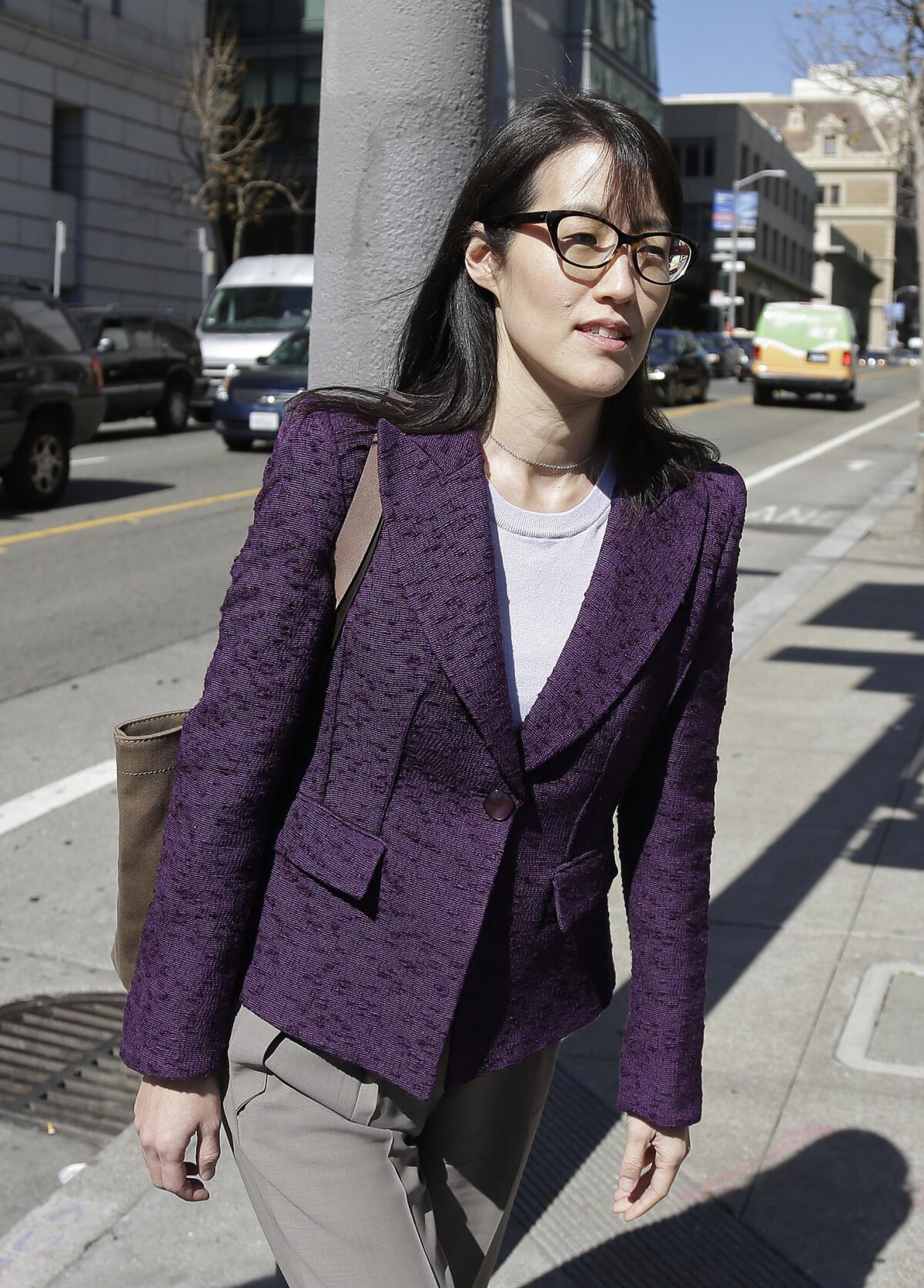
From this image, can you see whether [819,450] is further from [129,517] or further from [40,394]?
[40,394]

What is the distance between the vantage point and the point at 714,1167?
356 centimetres

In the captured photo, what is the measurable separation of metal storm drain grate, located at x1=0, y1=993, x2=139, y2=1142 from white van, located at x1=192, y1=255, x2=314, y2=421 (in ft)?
67.3

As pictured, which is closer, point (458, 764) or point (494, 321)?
point (458, 764)

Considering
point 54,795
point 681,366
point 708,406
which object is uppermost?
point 681,366

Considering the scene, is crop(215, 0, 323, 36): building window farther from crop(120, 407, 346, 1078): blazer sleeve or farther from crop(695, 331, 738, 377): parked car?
crop(120, 407, 346, 1078): blazer sleeve

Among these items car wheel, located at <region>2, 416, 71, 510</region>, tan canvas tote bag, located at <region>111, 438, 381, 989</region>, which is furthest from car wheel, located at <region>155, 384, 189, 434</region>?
tan canvas tote bag, located at <region>111, 438, 381, 989</region>

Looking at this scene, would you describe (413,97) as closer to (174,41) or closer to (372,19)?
(372,19)

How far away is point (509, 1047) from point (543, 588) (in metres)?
0.56

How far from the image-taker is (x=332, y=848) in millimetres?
1907

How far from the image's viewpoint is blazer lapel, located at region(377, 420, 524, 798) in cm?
188

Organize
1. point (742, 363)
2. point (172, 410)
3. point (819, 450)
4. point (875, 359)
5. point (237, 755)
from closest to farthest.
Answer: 1. point (237, 755)
2. point (172, 410)
3. point (819, 450)
4. point (742, 363)
5. point (875, 359)

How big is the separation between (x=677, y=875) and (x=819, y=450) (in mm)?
23546

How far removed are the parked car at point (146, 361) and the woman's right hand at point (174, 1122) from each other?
19.8 m

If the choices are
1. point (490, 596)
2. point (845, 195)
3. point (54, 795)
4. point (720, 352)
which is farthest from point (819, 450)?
point (845, 195)
